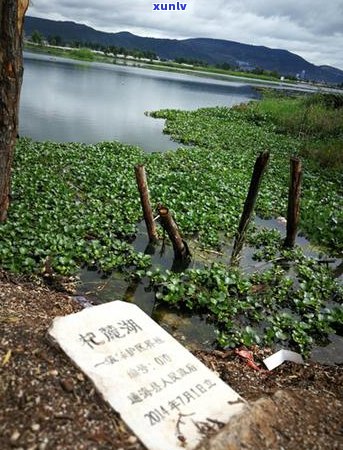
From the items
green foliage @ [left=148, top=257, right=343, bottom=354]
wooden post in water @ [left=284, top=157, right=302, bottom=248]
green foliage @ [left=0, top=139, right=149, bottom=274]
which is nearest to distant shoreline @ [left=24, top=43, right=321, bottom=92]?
green foliage @ [left=0, top=139, right=149, bottom=274]

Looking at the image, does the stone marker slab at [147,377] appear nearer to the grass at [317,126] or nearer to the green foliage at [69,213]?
the green foliage at [69,213]

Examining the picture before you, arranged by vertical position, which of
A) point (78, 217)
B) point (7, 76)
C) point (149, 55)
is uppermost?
point (149, 55)

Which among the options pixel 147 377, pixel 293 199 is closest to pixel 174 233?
pixel 293 199

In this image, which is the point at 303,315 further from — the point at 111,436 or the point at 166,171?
the point at 166,171

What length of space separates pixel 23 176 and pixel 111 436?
8434 mm

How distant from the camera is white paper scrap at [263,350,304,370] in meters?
5.47

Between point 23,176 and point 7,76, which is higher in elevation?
point 7,76

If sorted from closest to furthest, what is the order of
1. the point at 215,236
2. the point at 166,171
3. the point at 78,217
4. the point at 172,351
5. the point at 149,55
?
the point at 172,351 < the point at 78,217 < the point at 215,236 < the point at 166,171 < the point at 149,55

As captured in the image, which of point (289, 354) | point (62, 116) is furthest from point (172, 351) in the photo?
point (62, 116)

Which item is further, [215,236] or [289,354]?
[215,236]

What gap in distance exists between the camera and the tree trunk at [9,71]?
235 inches

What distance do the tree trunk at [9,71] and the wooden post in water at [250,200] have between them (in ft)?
14.7

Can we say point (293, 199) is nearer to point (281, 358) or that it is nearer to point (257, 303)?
point (257, 303)

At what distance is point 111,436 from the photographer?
3094 mm
